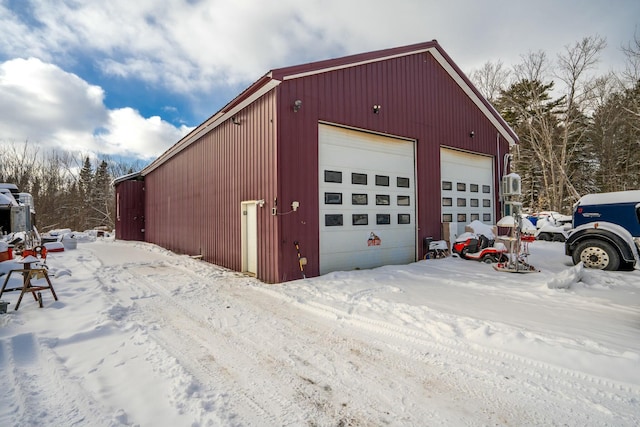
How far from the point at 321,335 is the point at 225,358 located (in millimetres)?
1159

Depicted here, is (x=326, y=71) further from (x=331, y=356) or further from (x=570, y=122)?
(x=570, y=122)

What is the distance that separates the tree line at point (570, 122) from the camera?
789 inches

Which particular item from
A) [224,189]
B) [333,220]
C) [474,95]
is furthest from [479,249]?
[224,189]

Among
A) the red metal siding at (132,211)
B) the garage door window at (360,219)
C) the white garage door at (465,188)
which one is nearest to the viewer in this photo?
the garage door window at (360,219)

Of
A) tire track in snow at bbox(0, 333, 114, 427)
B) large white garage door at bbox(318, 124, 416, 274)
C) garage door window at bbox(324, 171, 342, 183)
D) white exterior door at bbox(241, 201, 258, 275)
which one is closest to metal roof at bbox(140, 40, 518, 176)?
large white garage door at bbox(318, 124, 416, 274)

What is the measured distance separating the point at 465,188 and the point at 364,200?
4.87m

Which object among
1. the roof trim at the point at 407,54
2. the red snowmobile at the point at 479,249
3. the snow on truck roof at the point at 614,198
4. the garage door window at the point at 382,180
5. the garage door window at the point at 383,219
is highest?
the roof trim at the point at 407,54

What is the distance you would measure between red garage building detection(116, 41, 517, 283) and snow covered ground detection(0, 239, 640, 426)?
2.00 metres

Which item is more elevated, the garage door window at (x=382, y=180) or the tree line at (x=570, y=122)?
the tree line at (x=570, y=122)

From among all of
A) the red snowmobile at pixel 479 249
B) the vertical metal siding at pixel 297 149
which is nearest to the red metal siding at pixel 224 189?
the vertical metal siding at pixel 297 149

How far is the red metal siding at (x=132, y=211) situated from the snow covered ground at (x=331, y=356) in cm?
1387

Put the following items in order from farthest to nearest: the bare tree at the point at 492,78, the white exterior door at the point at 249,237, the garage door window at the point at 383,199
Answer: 1. the bare tree at the point at 492,78
2. the garage door window at the point at 383,199
3. the white exterior door at the point at 249,237

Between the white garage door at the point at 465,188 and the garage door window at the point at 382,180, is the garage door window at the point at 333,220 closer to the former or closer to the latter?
the garage door window at the point at 382,180

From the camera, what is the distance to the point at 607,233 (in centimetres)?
675
